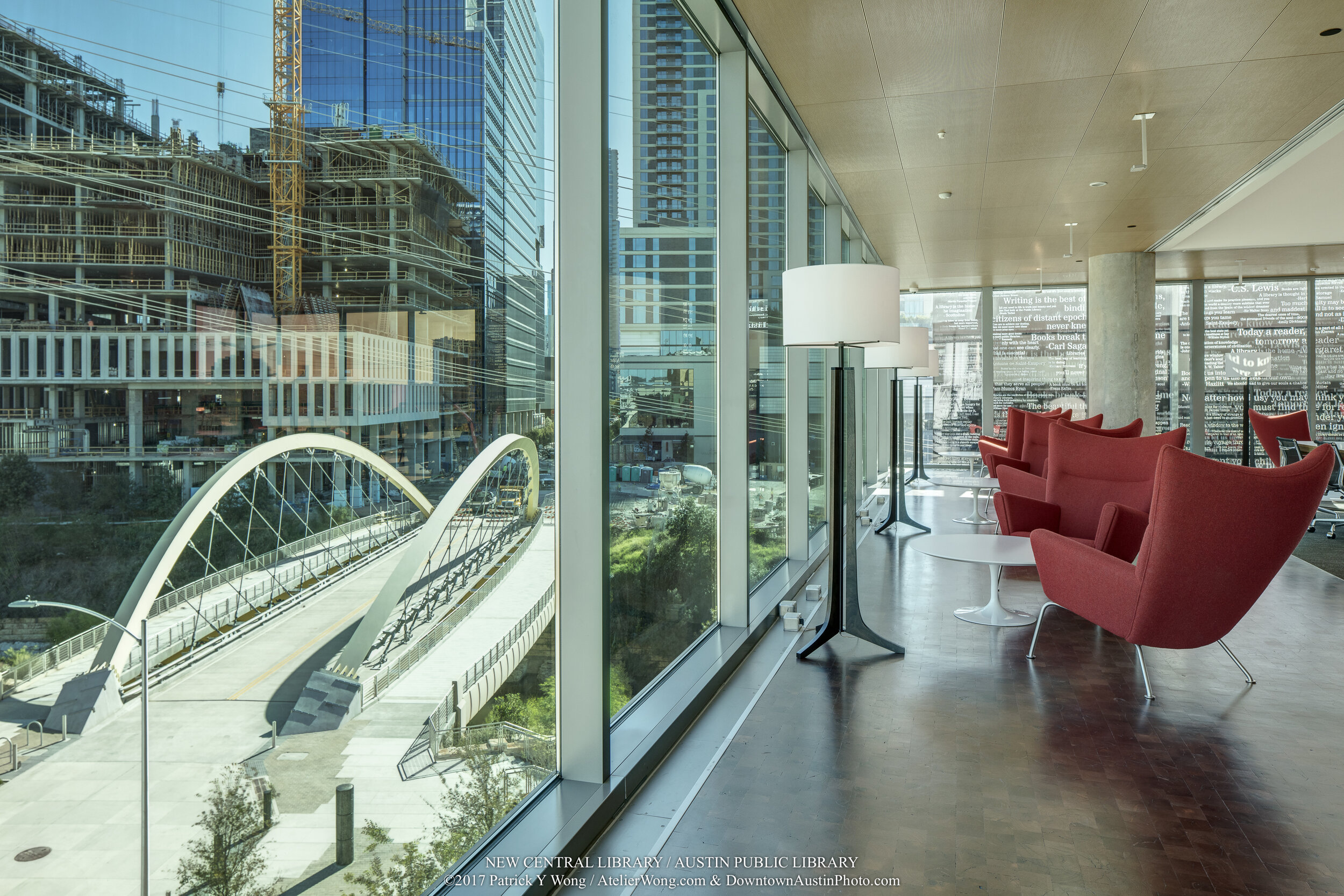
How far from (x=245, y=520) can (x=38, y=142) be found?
20.4 inches

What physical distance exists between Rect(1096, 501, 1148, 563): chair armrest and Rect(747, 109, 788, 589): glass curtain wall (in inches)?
72.2

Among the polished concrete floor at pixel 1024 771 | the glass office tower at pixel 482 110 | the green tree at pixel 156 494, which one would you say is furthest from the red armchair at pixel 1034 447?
the green tree at pixel 156 494

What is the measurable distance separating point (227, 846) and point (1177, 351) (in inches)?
572

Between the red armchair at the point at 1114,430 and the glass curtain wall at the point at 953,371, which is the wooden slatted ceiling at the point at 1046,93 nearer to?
the red armchair at the point at 1114,430

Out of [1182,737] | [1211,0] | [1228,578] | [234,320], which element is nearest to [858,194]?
[1211,0]

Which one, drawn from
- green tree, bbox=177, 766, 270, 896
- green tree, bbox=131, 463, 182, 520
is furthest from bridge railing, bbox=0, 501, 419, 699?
green tree, bbox=177, 766, 270, 896

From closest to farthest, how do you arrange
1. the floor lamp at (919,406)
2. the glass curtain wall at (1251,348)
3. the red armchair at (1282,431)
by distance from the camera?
the floor lamp at (919,406) → the red armchair at (1282,431) → the glass curtain wall at (1251,348)

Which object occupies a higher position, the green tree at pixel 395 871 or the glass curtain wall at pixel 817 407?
the glass curtain wall at pixel 817 407

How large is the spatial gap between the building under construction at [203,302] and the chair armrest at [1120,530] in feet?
12.3

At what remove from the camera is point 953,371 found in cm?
1354

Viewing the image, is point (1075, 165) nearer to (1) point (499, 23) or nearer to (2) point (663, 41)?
(2) point (663, 41)

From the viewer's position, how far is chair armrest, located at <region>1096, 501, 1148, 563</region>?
4.20 m

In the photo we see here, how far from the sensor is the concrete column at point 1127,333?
1025cm

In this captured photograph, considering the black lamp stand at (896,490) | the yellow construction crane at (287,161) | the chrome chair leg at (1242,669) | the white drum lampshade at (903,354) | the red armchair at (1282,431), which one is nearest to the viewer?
the yellow construction crane at (287,161)
